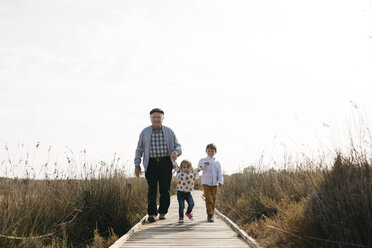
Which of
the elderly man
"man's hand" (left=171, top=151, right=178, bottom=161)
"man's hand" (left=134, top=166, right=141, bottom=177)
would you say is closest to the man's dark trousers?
the elderly man

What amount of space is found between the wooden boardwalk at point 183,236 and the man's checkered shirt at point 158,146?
4.30 ft

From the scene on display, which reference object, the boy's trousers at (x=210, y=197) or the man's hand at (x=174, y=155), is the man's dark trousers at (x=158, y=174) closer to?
the man's hand at (x=174, y=155)

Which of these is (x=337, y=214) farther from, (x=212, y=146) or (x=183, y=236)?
(x=212, y=146)

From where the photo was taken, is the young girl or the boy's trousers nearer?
the young girl

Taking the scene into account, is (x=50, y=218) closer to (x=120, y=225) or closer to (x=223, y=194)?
(x=120, y=225)

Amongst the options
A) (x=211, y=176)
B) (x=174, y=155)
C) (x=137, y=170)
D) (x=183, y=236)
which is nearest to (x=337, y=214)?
(x=183, y=236)

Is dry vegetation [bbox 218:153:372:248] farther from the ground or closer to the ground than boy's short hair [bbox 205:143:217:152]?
closer to the ground

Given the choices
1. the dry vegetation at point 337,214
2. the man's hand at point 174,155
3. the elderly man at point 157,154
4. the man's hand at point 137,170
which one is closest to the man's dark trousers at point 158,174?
the elderly man at point 157,154

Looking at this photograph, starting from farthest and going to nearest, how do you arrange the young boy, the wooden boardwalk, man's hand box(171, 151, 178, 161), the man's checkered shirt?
1. the young boy
2. the man's checkered shirt
3. man's hand box(171, 151, 178, 161)
4. the wooden boardwalk

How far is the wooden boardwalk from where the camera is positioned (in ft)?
15.7

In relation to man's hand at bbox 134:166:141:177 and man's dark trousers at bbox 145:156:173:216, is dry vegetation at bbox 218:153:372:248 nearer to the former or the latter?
man's dark trousers at bbox 145:156:173:216

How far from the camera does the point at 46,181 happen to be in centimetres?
688

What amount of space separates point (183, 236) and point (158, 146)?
1.99m

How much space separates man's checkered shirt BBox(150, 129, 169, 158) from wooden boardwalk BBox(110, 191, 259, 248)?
1309 millimetres
